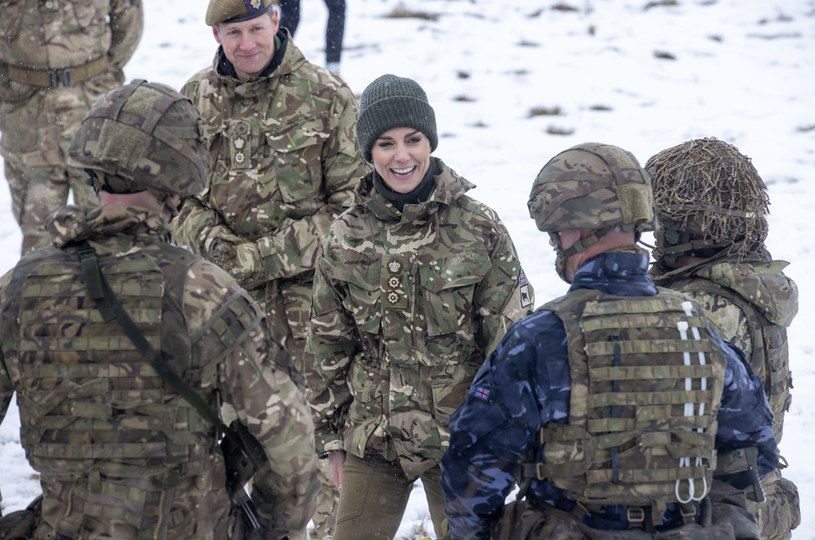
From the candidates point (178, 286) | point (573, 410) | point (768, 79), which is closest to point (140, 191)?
point (178, 286)

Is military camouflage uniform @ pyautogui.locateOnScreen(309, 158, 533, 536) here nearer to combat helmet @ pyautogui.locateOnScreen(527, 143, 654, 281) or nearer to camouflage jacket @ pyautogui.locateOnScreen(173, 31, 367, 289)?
combat helmet @ pyautogui.locateOnScreen(527, 143, 654, 281)

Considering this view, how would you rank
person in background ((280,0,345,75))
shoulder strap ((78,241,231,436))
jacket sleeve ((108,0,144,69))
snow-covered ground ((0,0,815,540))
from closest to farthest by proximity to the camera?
shoulder strap ((78,241,231,436))
jacket sleeve ((108,0,144,69))
snow-covered ground ((0,0,815,540))
person in background ((280,0,345,75))

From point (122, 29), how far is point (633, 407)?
5.40m

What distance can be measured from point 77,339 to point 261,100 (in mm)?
2317

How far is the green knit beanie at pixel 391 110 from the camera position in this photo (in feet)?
12.5

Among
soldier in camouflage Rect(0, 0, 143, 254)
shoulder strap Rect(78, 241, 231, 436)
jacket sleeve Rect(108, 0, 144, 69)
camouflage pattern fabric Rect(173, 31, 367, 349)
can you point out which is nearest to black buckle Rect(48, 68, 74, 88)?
soldier in camouflage Rect(0, 0, 143, 254)

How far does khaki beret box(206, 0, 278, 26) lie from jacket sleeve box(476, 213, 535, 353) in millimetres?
1663

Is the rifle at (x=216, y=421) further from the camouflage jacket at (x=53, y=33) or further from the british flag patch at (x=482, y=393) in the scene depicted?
the camouflage jacket at (x=53, y=33)

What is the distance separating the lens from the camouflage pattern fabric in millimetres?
4707

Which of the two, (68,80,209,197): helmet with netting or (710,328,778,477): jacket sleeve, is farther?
(710,328,778,477): jacket sleeve

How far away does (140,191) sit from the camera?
9.27 ft

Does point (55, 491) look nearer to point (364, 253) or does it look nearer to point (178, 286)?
point (178, 286)

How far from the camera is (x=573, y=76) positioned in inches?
473

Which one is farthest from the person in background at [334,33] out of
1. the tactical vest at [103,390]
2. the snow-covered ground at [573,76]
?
the tactical vest at [103,390]
